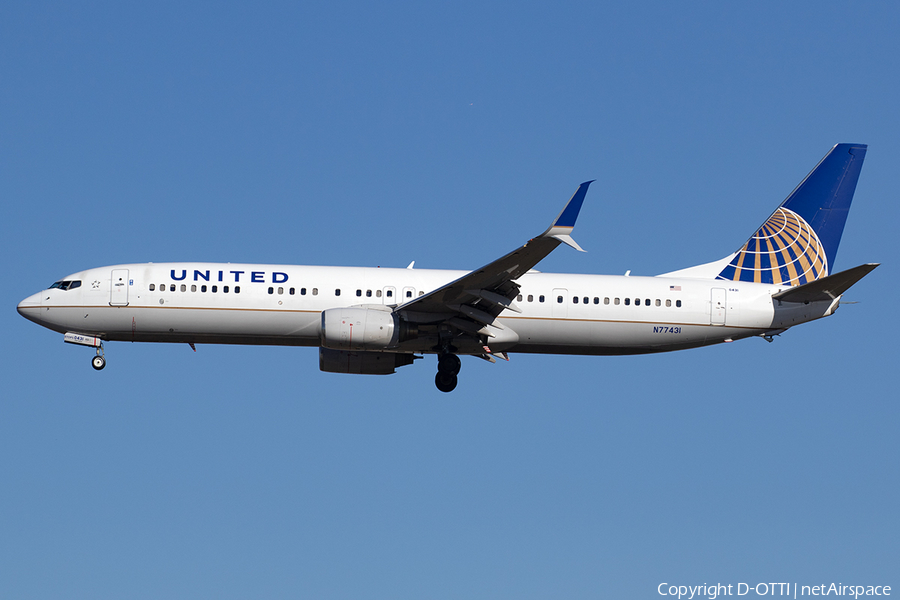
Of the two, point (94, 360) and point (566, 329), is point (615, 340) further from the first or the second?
point (94, 360)

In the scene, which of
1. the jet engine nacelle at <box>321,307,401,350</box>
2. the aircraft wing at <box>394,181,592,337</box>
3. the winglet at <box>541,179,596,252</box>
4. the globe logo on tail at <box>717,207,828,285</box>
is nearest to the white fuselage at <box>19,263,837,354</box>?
the jet engine nacelle at <box>321,307,401,350</box>

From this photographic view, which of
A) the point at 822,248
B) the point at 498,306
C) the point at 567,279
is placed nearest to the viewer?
the point at 498,306

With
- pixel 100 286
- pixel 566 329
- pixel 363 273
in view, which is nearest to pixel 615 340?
pixel 566 329

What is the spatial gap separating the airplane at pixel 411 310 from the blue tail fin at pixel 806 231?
76.6 inches

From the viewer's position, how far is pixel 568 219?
84.2 feet

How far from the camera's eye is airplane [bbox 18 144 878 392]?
29.4 meters

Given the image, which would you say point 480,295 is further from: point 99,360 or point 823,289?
point 99,360

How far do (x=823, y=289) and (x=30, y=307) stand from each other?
23695 millimetres

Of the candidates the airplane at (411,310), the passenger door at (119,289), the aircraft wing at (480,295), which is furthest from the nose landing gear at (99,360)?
the aircraft wing at (480,295)

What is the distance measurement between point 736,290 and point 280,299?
14.0 m

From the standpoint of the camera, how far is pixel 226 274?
99.6 feet

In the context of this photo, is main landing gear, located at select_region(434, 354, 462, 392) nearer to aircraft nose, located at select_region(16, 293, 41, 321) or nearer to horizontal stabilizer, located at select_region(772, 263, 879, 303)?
horizontal stabilizer, located at select_region(772, 263, 879, 303)

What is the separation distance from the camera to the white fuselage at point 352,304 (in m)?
30.1

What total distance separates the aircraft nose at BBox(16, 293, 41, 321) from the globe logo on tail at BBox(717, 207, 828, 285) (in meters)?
21.4
